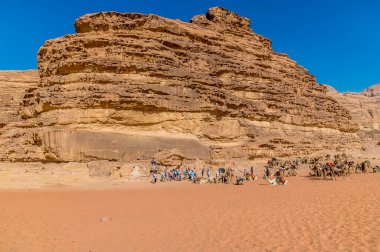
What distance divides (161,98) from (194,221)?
17606mm

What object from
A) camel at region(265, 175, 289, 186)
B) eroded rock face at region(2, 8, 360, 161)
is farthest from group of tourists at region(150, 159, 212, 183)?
camel at region(265, 175, 289, 186)

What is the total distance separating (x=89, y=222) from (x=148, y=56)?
787 inches

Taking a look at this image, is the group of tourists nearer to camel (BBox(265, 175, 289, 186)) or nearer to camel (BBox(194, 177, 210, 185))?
camel (BBox(194, 177, 210, 185))

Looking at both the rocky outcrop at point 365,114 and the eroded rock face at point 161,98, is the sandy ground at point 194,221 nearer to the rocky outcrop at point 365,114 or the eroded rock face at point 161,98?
the eroded rock face at point 161,98

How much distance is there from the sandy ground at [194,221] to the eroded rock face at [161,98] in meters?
8.65

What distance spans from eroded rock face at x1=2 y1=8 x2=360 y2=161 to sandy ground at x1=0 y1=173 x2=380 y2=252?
340 inches

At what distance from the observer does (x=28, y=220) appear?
1090cm

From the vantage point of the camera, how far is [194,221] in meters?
10.5

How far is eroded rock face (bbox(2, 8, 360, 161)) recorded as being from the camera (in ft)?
80.0

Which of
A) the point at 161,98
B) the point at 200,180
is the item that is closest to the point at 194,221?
the point at 200,180

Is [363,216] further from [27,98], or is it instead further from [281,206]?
[27,98]

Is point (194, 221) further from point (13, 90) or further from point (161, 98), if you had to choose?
point (13, 90)

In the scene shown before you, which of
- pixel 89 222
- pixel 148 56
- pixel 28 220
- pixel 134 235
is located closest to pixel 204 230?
pixel 134 235

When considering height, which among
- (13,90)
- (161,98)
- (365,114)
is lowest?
(161,98)
